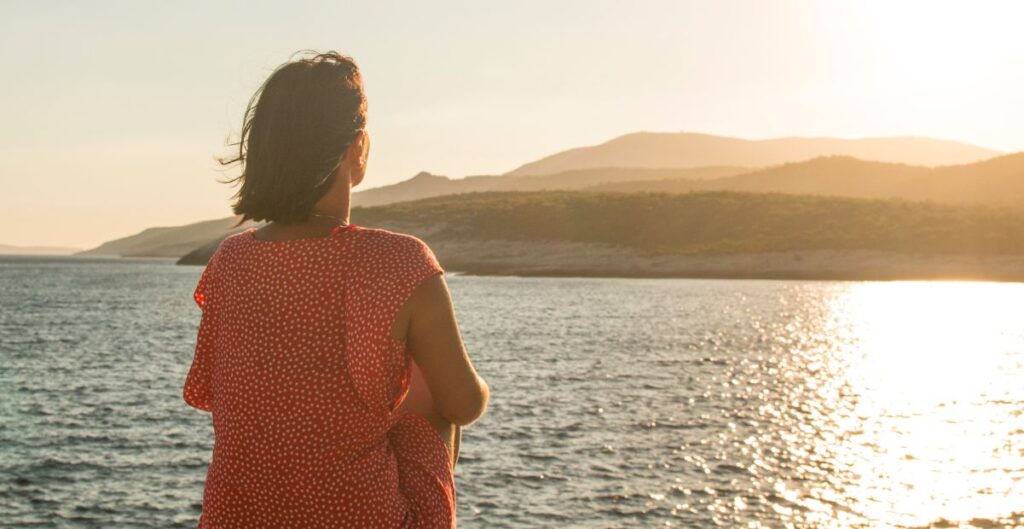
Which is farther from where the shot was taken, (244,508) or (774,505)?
(774,505)

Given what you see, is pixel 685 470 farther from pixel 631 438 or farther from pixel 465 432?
pixel 465 432

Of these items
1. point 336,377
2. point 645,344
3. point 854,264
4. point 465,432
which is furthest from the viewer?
point 854,264

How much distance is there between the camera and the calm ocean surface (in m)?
19.7

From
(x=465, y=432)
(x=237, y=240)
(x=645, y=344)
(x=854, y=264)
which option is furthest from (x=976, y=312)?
(x=237, y=240)

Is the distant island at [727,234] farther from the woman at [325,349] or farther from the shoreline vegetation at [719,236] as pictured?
the woman at [325,349]

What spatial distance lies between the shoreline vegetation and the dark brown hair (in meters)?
121

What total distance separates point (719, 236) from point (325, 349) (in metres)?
→ 147

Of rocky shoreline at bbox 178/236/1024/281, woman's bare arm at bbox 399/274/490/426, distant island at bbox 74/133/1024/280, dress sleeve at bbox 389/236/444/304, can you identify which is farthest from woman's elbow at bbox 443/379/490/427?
distant island at bbox 74/133/1024/280

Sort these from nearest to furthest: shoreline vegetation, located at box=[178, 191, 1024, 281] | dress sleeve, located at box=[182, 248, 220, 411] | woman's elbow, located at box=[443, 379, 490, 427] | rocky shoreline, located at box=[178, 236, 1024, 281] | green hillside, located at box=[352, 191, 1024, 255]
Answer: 1. woman's elbow, located at box=[443, 379, 490, 427]
2. dress sleeve, located at box=[182, 248, 220, 411]
3. rocky shoreline, located at box=[178, 236, 1024, 281]
4. shoreline vegetation, located at box=[178, 191, 1024, 281]
5. green hillside, located at box=[352, 191, 1024, 255]

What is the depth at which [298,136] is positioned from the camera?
2.89 meters

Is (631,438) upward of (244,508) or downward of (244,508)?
downward

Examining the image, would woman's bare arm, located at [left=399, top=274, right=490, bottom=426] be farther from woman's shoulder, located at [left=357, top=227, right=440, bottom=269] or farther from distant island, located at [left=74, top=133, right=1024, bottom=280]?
distant island, located at [left=74, top=133, right=1024, bottom=280]

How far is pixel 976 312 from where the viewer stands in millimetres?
73000

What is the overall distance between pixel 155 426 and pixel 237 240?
2593 centimetres
